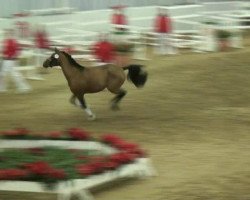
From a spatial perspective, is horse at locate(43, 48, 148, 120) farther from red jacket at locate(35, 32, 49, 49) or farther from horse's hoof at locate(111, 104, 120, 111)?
red jacket at locate(35, 32, 49, 49)

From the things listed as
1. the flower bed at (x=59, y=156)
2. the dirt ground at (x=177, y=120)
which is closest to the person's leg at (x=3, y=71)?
the dirt ground at (x=177, y=120)

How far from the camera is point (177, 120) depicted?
13.9 meters

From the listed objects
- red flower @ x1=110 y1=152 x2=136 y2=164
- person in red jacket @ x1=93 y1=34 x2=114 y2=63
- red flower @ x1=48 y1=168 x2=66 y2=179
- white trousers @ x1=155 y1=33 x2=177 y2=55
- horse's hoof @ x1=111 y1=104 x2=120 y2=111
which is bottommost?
white trousers @ x1=155 y1=33 x2=177 y2=55

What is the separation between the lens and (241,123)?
44.6 feet

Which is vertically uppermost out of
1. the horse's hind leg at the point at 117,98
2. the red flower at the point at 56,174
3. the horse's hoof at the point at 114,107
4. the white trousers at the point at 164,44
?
the red flower at the point at 56,174

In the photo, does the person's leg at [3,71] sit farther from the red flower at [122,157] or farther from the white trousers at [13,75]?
the red flower at [122,157]

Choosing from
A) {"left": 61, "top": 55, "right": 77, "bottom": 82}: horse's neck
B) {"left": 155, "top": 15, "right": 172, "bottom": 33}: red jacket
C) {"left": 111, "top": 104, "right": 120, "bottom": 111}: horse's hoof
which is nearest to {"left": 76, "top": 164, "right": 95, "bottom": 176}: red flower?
{"left": 61, "top": 55, "right": 77, "bottom": 82}: horse's neck

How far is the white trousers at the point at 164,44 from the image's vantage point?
23.0 metres

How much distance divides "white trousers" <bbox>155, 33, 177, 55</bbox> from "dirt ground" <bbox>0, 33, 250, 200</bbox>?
1.05 meters

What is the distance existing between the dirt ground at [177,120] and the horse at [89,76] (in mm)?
548

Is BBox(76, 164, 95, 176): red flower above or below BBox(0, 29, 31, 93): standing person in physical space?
above

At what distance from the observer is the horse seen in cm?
1358

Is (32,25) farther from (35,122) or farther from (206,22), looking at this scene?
(35,122)

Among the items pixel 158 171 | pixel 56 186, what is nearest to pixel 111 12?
pixel 158 171
